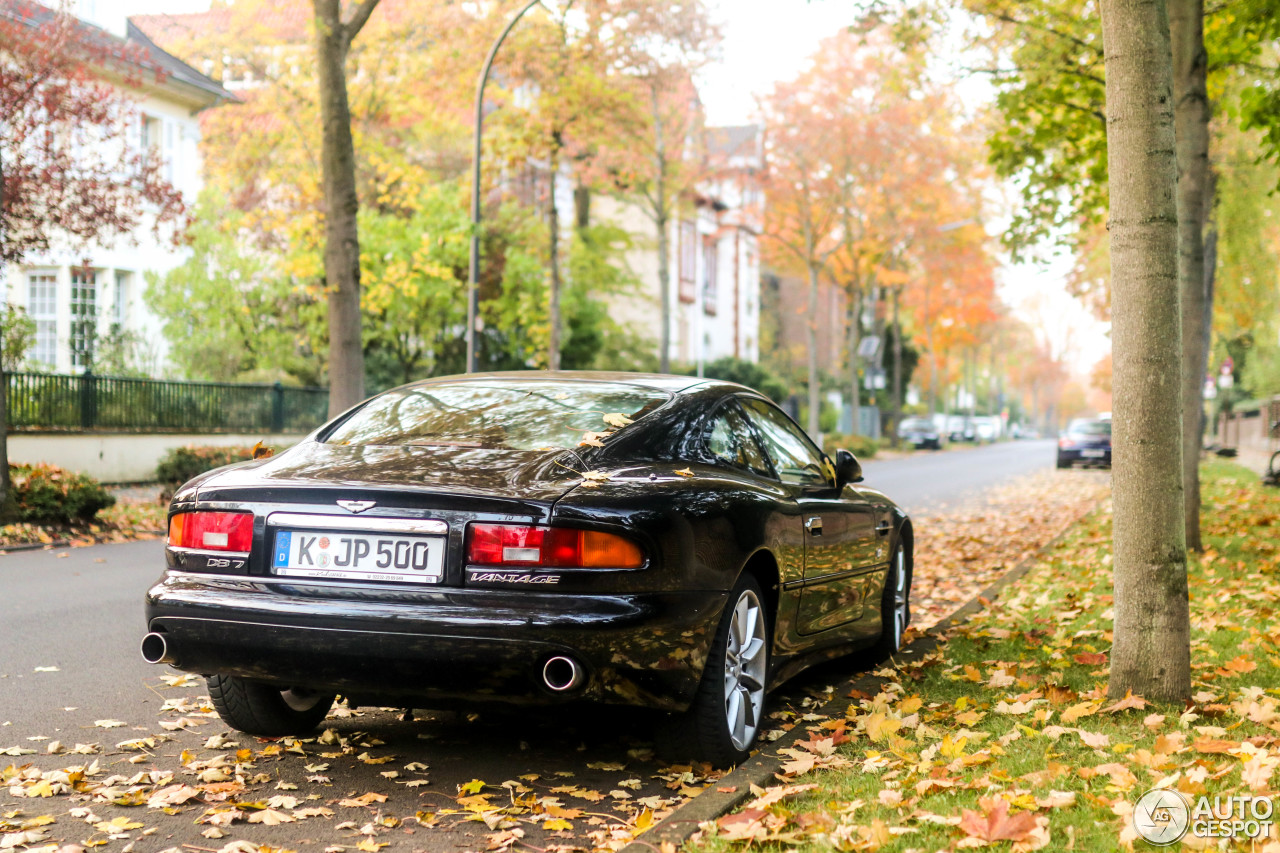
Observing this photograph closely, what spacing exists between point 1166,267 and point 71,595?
26.8 feet

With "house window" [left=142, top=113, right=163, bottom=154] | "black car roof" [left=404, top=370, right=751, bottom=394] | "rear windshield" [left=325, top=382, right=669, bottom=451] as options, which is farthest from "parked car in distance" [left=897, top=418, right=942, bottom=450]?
"rear windshield" [left=325, top=382, right=669, bottom=451]

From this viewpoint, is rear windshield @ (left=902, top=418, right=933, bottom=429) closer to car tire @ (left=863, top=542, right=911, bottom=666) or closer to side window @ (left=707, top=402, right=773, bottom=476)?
car tire @ (left=863, top=542, right=911, bottom=666)

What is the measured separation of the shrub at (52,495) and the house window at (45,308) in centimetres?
1400

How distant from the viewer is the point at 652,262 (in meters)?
54.8

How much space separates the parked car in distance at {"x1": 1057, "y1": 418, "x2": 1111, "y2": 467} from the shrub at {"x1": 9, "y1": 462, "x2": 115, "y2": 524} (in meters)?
27.8

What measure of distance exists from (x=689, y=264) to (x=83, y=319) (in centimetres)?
3359

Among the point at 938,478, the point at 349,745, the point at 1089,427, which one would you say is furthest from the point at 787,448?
the point at 1089,427

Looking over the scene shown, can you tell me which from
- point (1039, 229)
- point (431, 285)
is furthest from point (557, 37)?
point (1039, 229)

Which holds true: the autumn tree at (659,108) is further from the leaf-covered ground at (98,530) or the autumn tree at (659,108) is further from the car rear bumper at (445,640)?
the car rear bumper at (445,640)

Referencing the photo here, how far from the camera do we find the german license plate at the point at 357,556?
4.50 metres

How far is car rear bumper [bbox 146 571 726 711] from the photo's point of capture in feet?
14.4

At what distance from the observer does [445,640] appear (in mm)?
4406

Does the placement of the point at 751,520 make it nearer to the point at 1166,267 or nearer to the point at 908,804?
the point at 908,804

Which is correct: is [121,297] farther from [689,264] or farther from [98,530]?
[689,264]
